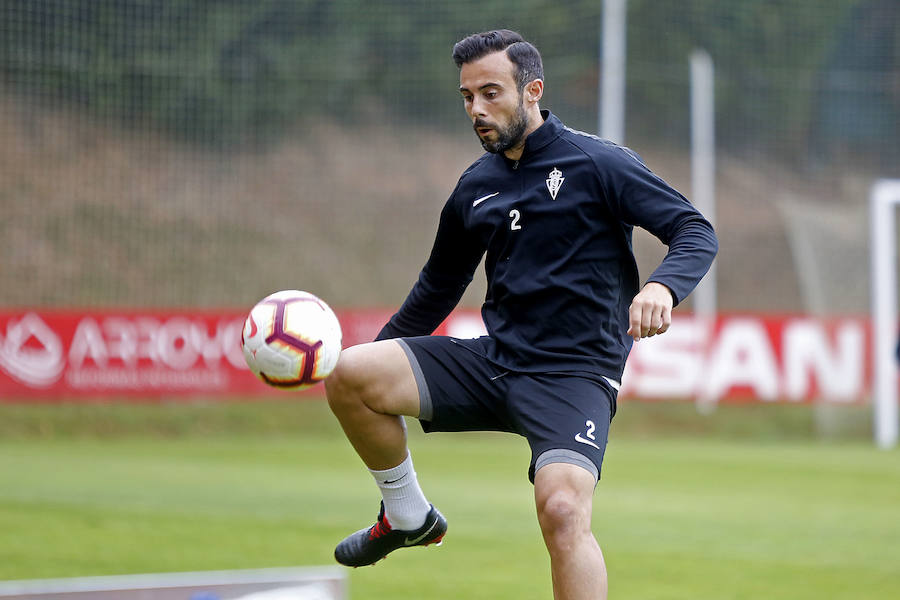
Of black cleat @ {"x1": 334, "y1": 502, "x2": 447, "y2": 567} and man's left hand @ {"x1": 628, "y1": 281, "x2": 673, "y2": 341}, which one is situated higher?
man's left hand @ {"x1": 628, "y1": 281, "x2": 673, "y2": 341}

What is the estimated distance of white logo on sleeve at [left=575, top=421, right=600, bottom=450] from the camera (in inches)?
179

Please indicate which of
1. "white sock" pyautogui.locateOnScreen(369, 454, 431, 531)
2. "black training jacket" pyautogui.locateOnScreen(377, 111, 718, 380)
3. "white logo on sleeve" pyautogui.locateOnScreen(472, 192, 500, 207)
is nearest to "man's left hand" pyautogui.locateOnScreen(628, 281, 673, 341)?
"black training jacket" pyautogui.locateOnScreen(377, 111, 718, 380)

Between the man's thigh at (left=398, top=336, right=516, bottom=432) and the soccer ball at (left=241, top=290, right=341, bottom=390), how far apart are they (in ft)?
1.61

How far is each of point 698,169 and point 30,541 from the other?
1408cm

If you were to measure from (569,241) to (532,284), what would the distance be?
23cm

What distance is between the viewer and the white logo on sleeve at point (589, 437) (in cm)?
454

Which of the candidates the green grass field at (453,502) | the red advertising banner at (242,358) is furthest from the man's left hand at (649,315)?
the red advertising banner at (242,358)

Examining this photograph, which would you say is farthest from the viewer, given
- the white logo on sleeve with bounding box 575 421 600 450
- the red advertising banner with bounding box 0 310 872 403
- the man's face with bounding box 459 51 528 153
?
the red advertising banner with bounding box 0 310 872 403

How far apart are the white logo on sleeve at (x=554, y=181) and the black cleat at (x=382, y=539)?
1488mm

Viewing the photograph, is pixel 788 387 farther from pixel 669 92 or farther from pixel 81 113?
pixel 81 113

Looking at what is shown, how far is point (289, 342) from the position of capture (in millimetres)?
4512

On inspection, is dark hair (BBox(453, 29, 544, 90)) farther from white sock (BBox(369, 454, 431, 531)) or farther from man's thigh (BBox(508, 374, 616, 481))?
white sock (BBox(369, 454, 431, 531))

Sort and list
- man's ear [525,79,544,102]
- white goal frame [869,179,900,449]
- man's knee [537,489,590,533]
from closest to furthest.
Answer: man's knee [537,489,590,533]
man's ear [525,79,544,102]
white goal frame [869,179,900,449]

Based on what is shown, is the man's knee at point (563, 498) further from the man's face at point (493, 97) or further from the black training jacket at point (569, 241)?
the man's face at point (493, 97)
